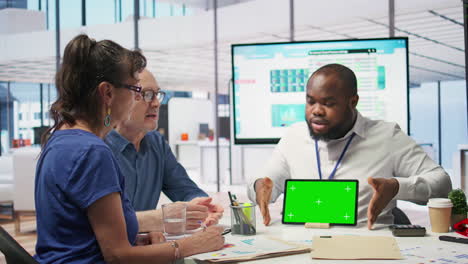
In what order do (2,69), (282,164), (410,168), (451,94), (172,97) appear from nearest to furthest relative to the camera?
(410,168)
(282,164)
(451,94)
(2,69)
(172,97)

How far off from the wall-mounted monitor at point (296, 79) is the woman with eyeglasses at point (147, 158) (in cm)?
84

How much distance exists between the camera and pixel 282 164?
2.24 meters

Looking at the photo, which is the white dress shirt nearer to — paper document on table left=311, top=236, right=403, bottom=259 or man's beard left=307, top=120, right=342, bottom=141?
man's beard left=307, top=120, right=342, bottom=141

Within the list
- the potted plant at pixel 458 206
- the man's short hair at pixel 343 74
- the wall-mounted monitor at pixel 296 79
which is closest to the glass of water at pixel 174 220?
the man's short hair at pixel 343 74

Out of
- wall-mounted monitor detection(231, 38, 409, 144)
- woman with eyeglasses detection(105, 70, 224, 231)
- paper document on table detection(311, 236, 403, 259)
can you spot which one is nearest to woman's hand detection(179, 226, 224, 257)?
paper document on table detection(311, 236, 403, 259)

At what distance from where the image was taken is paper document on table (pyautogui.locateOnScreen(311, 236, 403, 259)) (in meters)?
1.34

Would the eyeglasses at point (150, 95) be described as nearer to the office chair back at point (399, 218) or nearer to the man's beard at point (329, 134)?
the man's beard at point (329, 134)

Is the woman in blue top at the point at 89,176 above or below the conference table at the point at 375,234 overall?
above

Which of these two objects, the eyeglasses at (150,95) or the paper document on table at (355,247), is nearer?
the paper document on table at (355,247)

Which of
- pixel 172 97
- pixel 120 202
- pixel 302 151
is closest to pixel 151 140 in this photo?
pixel 302 151

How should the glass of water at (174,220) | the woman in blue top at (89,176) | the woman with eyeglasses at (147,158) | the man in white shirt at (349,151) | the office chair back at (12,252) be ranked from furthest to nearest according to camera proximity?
the woman with eyeglasses at (147,158) < the man in white shirt at (349,151) < the glass of water at (174,220) < the woman in blue top at (89,176) < the office chair back at (12,252)

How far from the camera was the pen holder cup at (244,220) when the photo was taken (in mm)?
1684

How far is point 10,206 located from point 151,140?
4919 mm

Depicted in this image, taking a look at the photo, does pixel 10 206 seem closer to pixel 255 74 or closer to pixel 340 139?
pixel 255 74
